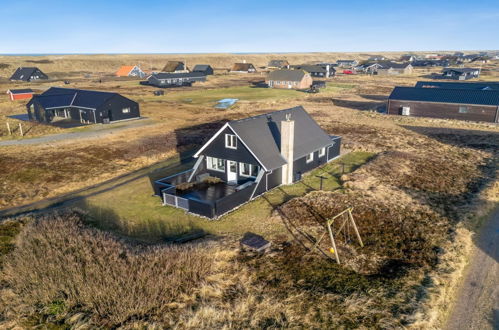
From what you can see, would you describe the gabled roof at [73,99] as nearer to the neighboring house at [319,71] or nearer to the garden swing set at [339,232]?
the garden swing set at [339,232]

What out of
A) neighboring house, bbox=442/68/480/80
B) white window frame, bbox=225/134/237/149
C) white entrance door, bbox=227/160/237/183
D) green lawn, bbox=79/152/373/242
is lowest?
green lawn, bbox=79/152/373/242

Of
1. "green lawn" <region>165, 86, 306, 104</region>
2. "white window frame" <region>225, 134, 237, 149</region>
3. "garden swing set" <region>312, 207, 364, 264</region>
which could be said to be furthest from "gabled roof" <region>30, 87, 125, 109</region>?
"garden swing set" <region>312, 207, 364, 264</region>

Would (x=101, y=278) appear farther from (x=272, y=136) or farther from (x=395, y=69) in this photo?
(x=395, y=69)

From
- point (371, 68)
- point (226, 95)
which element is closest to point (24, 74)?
point (226, 95)

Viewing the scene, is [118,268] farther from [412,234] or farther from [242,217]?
[412,234]

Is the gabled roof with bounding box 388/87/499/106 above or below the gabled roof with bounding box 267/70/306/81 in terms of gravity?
below

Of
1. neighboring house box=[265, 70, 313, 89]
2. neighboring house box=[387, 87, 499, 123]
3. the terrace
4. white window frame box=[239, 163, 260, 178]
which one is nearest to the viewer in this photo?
the terrace

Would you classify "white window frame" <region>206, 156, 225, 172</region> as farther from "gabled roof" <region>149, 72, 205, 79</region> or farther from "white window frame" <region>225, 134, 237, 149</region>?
"gabled roof" <region>149, 72, 205, 79</region>
